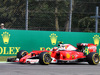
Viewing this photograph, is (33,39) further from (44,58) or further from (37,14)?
(37,14)

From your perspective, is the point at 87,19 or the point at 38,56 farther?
the point at 87,19

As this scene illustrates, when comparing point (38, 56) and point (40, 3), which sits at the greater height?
point (40, 3)

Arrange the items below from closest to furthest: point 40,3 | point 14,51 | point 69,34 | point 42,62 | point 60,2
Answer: point 42,62
point 14,51
point 69,34
point 40,3
point 60,2

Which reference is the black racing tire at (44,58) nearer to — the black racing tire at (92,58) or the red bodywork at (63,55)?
the red bodywork at (63,55)

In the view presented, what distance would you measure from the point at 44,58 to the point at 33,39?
425 centimetres

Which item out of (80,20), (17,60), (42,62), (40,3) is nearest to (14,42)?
(17,60)

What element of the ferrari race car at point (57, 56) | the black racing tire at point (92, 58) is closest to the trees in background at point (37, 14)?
the ferrari race car at point (57, 56)

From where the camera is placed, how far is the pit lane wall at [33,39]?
13473mm

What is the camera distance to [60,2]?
22.5 m

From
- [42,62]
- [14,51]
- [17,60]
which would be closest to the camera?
[42,62]

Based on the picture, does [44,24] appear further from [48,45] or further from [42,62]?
[42,62]

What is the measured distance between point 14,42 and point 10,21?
373cm

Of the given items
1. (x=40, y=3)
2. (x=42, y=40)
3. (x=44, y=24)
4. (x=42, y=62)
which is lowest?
(x=42, y=62)

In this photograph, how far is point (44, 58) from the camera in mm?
10055
